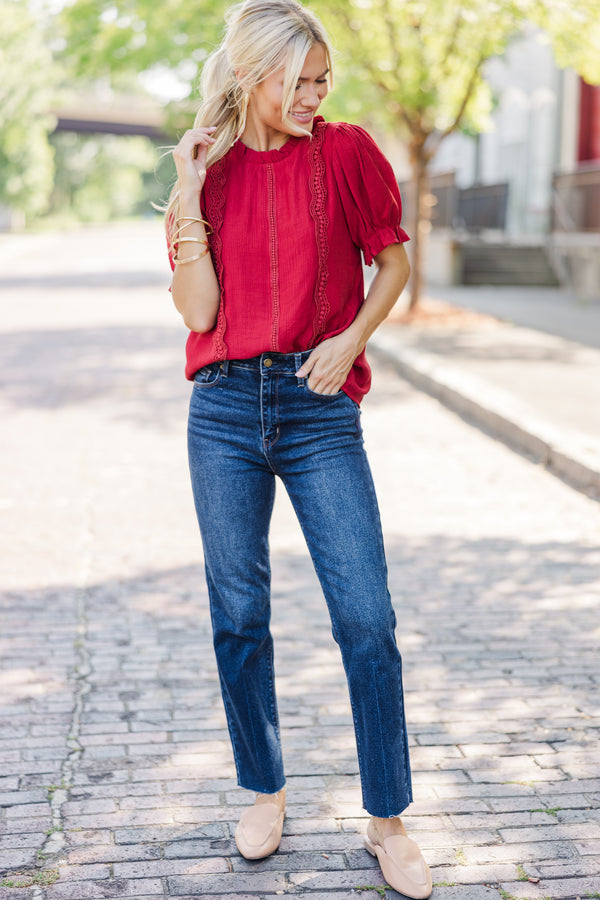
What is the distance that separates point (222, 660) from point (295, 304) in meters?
0.88

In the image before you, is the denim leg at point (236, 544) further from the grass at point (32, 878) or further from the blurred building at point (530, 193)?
the blurred building at point (530, 193)

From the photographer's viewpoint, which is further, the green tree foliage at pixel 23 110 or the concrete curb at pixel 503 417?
the green tree foliage at pixel 23 110

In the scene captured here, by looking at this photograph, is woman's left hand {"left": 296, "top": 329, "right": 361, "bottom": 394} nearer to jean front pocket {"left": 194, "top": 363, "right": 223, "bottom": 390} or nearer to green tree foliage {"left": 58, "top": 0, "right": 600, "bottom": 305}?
jean front pocket {"left": 194, "top": 363, "right": 223, "bottom": 390}

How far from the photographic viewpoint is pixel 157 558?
209 inches

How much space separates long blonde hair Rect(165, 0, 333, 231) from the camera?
2.34 meters

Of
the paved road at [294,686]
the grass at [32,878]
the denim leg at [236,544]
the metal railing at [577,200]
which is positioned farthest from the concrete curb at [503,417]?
the metal railing at [577,200]

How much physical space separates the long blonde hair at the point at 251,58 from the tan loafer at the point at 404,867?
1.63 meters

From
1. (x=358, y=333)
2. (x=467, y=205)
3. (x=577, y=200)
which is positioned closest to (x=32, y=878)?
(x=358, y=333)

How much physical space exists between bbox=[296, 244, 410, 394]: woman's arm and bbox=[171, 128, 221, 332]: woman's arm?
0.27 m

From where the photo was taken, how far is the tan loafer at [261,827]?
269 centimetres

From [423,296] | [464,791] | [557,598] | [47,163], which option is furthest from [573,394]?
[47,163]

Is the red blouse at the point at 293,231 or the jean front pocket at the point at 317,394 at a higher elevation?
the red blouse at the point at 293,231

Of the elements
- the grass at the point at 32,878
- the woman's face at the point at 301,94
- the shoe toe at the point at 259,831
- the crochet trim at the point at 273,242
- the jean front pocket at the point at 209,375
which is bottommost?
the grass at the point at 32,878

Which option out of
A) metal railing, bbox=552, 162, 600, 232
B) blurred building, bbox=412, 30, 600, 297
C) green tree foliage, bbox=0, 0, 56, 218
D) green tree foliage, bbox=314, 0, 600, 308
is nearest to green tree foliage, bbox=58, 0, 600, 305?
green tree foliage, bbox=314, 0, 600, 308
